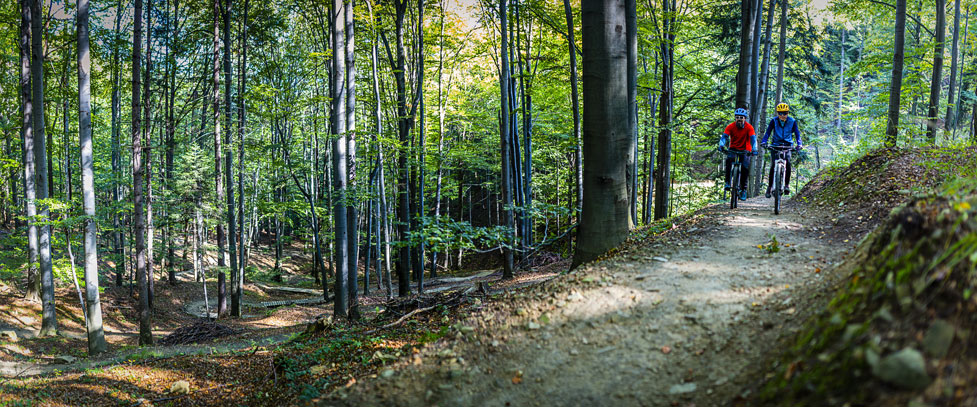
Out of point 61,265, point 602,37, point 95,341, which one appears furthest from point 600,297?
point 61,265

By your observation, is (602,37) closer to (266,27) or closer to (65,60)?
(266,27)

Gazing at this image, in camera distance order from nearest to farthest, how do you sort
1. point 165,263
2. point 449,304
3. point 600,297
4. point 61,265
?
point 600,297, point 449,304, point 61,265, point 165,263

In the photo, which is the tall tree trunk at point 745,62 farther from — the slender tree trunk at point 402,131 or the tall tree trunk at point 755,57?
the slender tree trunk at point 402,131

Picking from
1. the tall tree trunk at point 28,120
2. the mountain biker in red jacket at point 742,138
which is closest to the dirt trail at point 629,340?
the mountain biker in red jacket at point 742,138

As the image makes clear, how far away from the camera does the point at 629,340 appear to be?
135 inches

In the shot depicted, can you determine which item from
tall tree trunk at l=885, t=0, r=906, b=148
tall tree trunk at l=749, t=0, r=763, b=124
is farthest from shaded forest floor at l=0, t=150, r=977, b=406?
tall tree trunk at l=749, t=0, r=763, b=124

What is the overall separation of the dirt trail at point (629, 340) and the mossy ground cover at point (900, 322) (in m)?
0.39

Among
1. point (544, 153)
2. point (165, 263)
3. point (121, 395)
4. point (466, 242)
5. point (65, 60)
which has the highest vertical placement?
point (65, 60)

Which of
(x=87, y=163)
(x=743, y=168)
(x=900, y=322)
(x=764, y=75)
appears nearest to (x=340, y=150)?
(x=87, y=163)

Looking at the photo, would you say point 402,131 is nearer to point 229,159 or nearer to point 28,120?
point 229,159

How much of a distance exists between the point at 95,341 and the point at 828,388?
593 inches

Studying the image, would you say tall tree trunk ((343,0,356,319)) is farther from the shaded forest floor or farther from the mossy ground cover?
the mossy ground cover

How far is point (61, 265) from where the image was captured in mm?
14844

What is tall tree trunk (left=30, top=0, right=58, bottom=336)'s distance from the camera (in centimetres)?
1308
